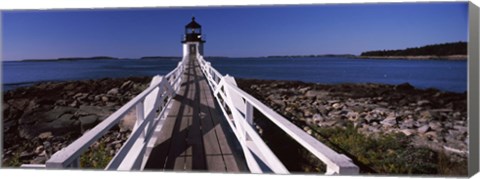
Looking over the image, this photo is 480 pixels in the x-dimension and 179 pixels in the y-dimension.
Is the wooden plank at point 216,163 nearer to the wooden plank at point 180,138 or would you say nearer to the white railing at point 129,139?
the wooden plank at point 180,138

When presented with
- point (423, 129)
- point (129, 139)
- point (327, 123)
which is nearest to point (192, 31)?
point (327, 123)

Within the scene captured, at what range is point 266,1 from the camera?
3.24 meters

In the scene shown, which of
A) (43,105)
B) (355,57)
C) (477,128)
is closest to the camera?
(477,128)

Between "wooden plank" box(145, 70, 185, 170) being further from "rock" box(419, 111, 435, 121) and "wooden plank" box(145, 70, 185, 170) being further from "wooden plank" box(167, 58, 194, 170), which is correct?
"rock" box(419, 111, 435, 121)

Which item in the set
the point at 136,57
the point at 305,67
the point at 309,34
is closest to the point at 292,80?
the point at 305,67

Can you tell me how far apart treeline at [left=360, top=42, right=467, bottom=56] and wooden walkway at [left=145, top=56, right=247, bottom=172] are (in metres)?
1.24

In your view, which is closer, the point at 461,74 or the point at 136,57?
the point at 461,74

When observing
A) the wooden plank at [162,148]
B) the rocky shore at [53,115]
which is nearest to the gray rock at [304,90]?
the wooden plank at [162,148]

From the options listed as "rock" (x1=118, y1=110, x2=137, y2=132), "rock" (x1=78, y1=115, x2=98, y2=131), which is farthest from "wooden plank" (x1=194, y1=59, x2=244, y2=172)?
"rock" (x1=78, y1=115, x2=98, y2=131)

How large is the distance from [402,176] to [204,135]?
1.43m

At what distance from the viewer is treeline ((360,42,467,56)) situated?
2.76 m

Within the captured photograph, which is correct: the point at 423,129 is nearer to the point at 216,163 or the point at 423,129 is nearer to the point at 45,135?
the point at 216,163

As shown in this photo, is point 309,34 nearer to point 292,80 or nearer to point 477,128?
point 292,80

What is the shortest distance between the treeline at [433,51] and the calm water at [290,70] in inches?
2.8
